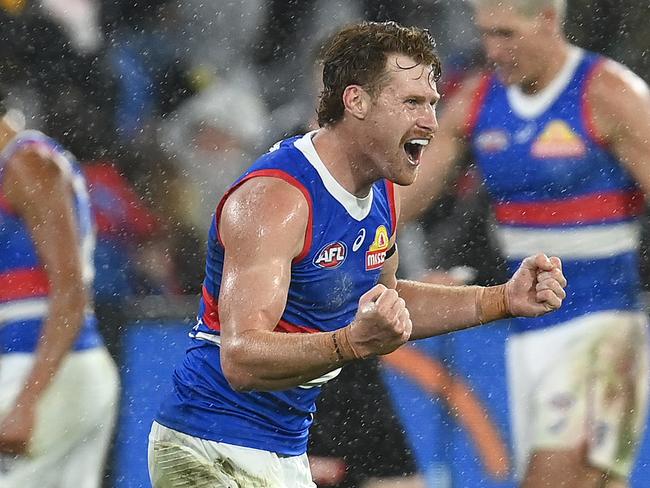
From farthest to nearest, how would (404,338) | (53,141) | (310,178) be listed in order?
(53,141)
(310,178)
(404,338)

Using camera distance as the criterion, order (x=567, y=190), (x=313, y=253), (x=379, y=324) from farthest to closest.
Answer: (x=567, y=190)
(x=313, y=253)
(x=379, y=324)

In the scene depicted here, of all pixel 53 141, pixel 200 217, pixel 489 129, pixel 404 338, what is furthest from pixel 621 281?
pixel 404 338

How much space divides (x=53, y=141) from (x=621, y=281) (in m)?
2.24

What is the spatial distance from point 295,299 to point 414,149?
0.47 meters

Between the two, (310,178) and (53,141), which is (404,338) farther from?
(53,141)

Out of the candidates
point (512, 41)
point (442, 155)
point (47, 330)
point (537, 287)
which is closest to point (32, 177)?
point (47, 330)

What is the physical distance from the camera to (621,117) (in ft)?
16.0

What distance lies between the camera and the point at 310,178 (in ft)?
9.36

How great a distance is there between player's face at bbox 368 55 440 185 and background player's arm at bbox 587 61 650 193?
2.04m

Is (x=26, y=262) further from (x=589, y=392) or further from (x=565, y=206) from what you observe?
(x=589, y=392)

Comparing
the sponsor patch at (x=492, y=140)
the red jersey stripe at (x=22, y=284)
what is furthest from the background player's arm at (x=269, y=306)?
the sponsor patch at (x=492, y=140)

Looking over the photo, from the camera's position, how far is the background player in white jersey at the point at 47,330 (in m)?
4.78

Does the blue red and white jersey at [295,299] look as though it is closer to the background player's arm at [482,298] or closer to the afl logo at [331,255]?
the afl logo at [331,255]

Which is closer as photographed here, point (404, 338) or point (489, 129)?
point (404, 338)
